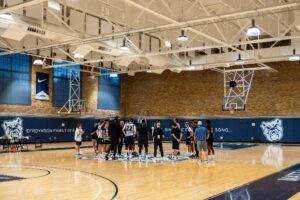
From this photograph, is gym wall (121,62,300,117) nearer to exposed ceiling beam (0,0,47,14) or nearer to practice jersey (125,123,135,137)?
practice jersey (125,123,135,137)

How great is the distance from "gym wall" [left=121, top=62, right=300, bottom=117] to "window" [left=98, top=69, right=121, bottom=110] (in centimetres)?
89

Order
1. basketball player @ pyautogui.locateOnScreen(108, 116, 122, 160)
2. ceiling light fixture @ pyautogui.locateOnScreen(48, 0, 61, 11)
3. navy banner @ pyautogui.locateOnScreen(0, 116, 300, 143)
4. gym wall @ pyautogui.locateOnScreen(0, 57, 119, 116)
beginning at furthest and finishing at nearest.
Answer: navy banner @ pyautogui.locateOnScreen(0, 116, 300, 143)
gym wall @ pyautogui.locateOnScreen(0, 57, 119, 116)
basketball player @ pyautogui.locateOnScreen(108, 116, 122, 160)
ceiling light fixture @ pyautogui.locateOnScreen(48, 0, 61, 11)

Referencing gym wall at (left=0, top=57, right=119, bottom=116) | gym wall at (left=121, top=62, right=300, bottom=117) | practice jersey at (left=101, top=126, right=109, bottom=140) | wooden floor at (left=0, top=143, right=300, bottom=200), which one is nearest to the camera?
wooden floor at (left=0, top=143, right=300, bottom=200)

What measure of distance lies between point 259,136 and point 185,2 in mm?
16443

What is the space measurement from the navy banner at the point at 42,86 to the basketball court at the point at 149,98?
14 centimetres

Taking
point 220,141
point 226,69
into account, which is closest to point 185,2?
point 226,69

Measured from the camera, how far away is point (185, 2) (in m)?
15.9

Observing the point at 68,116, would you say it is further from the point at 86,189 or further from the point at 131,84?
the point at 86,189

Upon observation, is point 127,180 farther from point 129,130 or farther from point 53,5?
point 53,5

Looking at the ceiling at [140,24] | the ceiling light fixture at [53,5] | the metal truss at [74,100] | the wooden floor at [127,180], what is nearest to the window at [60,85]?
the metal truss at [74,100]

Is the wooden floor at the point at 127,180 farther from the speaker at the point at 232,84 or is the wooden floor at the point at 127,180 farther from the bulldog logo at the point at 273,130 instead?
the bulldog logo at the point at 273,130

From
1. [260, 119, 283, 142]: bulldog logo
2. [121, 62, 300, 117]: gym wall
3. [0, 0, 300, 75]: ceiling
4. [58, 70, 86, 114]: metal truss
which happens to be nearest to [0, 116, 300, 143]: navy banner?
[260, 119, 283, 142]: bulldog logo

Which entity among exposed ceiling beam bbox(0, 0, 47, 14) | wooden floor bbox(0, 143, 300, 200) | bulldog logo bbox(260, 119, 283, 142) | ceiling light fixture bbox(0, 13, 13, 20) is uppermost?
ceiling light fixture bbox(0, 13, 13, 20)

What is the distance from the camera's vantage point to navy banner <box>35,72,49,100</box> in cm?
2691
